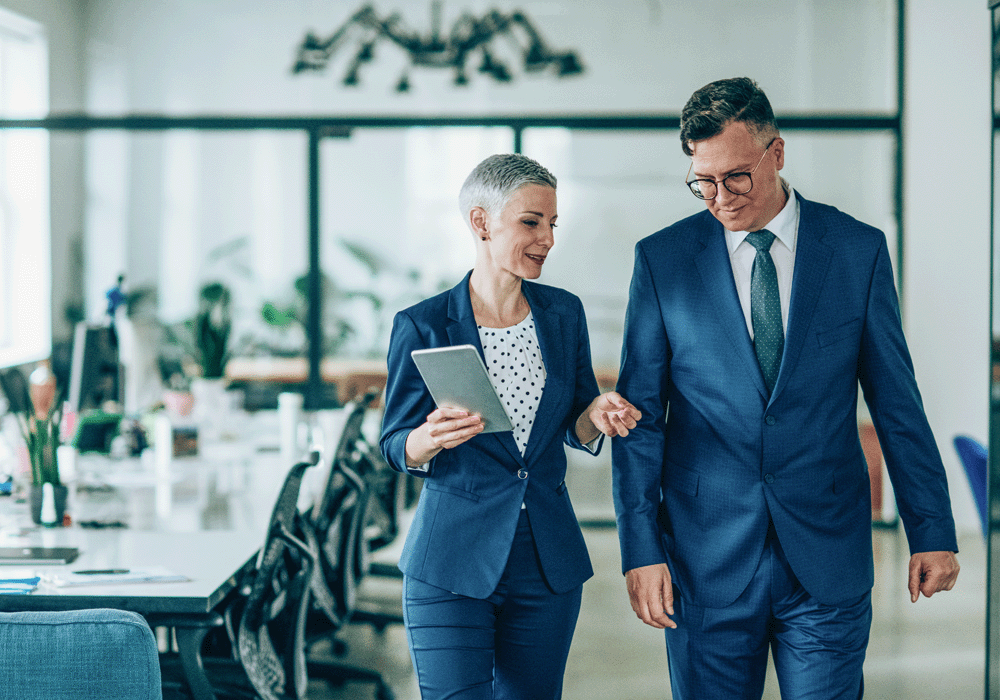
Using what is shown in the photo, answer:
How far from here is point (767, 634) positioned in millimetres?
1714

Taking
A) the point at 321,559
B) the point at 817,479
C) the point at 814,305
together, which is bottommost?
the point at 321,559

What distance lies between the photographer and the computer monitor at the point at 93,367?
3.57m

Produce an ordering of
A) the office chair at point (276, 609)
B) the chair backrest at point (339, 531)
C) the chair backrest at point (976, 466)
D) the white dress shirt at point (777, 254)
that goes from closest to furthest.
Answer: the white dress shirt at point (777, 254), the office chair at point (276, 609), the chair backrest at point (339, 531), the chair backrest at point (976, 466)

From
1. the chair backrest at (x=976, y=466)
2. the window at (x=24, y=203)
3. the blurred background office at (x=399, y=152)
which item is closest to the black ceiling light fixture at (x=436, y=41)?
the blurred background office at (x=399, y=152)

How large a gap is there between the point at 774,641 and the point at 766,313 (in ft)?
2.10

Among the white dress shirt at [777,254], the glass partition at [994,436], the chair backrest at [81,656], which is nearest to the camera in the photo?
the chair backrest at [81,656]

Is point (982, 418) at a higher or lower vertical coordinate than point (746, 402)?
lower

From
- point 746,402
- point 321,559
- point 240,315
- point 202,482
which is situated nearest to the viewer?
point 746,402

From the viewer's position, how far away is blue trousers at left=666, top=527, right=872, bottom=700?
164cm

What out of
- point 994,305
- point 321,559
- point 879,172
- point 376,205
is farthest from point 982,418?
point 321,559

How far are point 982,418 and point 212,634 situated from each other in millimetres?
5118

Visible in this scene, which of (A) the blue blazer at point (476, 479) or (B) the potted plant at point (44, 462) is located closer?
(A) the blue blazer at point (476, 479)

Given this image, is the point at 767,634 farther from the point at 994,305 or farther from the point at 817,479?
the point at 994,305

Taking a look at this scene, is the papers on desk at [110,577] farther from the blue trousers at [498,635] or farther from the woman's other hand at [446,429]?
the woman's other hand at [446,429]
